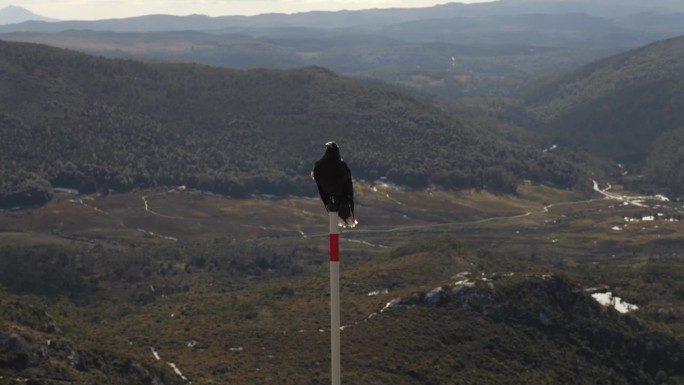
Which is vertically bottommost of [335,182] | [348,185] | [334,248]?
[334,248]

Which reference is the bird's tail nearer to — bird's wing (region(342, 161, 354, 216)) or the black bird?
the black bird

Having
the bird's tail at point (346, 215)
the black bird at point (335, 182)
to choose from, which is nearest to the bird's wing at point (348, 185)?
the black bird at point (335, 182)

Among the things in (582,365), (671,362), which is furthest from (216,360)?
(671,362)

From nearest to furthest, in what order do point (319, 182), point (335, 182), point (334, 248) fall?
point (334, 248) → point (335, 182) → point (319, 182)

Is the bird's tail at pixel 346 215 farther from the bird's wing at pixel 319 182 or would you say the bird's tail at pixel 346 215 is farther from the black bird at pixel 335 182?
the bird's wing at pixel 319 182

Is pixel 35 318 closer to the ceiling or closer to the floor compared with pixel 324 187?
closer to the floor

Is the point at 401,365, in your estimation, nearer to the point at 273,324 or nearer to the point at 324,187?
the point at 273,324

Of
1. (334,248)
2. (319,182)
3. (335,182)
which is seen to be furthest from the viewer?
(319,182)

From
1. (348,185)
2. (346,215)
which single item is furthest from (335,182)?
(346,215)

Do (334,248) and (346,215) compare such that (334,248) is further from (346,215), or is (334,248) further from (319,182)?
(319,182)
